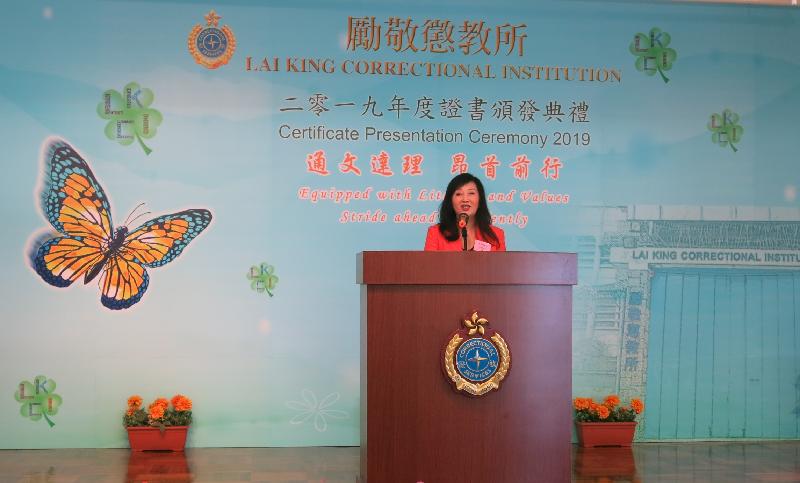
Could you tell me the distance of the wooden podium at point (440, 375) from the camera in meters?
2.82

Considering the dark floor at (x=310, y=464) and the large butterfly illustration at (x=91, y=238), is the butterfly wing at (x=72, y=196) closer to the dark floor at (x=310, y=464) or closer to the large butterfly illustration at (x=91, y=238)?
the large butterfly illustration at (x=91, y=238)

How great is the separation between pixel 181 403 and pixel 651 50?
12.2 feet

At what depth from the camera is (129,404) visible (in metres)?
5.31

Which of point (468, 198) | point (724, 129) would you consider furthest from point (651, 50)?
point (468, 198)

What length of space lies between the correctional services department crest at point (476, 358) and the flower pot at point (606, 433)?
285 centimetres

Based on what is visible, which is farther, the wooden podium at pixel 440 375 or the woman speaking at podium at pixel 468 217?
the woman speaking at podium at pixel 468 217

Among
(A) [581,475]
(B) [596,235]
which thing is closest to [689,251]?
(B) [596,235]

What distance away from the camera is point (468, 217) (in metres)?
4.05

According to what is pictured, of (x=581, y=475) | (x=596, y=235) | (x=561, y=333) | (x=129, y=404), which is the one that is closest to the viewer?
(x=561, y=333)

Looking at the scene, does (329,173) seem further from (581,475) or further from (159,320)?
(581,475)

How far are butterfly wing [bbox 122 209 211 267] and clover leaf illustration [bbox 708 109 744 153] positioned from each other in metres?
3.30

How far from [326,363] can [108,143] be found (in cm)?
190

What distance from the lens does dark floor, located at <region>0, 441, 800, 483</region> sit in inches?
181

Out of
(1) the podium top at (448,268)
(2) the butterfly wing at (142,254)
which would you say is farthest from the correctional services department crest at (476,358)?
(2) the butterfly wing at (142,254)
